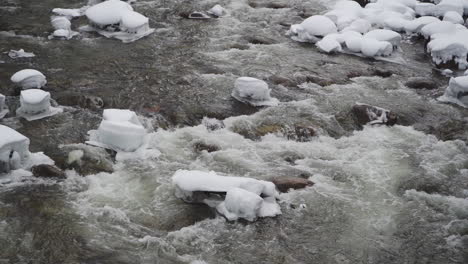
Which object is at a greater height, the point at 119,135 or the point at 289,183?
the point at 119,135

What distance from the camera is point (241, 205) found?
14.4 ft

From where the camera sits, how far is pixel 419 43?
9641 mm

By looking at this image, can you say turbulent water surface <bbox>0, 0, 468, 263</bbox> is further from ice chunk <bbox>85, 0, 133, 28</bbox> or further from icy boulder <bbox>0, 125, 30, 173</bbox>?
ice chunk <bbox>85, 0, 133, 28</bbox>

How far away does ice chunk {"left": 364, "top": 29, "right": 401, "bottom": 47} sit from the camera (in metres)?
8.89

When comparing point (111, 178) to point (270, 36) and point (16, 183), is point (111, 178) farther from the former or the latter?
point (270, 36)

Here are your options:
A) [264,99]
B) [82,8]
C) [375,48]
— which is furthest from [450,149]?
[82,8]

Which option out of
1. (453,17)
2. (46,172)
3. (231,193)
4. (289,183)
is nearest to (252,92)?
(289,183)

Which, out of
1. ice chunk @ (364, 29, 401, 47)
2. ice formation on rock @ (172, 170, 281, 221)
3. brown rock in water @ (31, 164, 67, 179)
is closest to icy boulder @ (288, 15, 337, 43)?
ice chunk @ (364, 29, 401, 47)

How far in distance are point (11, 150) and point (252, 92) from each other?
3.13m

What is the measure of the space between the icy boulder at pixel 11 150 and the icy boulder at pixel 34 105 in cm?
94

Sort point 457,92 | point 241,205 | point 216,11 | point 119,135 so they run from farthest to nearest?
point 216,11 → point 457,92 → point 119,135 → point 241,205

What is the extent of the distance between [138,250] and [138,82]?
3.51 metres

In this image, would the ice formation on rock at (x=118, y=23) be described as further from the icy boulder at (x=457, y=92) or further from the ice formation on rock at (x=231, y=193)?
the icy boulder at (x=457, y=92)

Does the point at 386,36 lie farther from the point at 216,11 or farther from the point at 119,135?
the point at 119,135
